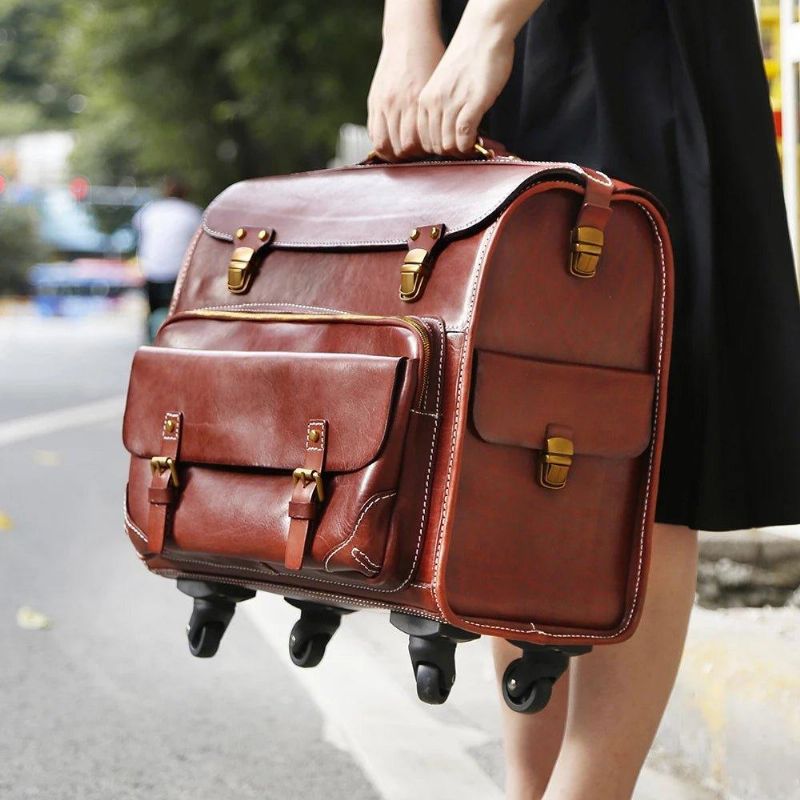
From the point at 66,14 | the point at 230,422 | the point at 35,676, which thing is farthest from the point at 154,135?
the point at 230,422

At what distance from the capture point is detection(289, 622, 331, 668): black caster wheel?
1.99 meters

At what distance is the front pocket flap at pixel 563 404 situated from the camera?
1.69 metres

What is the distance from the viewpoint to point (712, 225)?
1824 mm

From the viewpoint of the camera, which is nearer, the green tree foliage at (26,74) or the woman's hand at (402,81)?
the woman's hand at (402,81)

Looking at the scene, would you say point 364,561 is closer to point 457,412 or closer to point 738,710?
point 457,412

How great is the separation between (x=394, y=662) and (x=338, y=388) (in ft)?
6.60

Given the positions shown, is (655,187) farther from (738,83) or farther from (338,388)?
(338,388)

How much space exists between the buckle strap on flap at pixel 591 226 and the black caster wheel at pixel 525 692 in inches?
18.1

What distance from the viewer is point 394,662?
3676 mm

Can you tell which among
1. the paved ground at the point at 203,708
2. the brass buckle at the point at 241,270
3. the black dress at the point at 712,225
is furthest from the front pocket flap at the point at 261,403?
the paved ground at the point at 203,708

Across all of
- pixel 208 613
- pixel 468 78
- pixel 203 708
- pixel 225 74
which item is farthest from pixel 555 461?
pixel 225 74

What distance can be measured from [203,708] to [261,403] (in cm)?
164

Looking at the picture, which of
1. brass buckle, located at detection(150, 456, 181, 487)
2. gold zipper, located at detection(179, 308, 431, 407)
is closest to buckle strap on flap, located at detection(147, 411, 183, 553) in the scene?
brass buckle, located at detection(150, 456, 181, 487)

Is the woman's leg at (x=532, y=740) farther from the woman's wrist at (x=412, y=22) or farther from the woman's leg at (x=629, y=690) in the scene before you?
the woman's wrist at (x=412, y=22)
